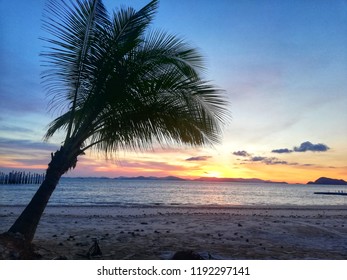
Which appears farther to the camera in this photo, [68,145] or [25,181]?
[25,181]

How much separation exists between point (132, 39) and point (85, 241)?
4.95m

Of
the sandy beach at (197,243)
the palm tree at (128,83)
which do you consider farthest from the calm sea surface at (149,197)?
the palm tree at (128,83)

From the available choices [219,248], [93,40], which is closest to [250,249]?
[219,248]

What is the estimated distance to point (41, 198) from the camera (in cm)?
607

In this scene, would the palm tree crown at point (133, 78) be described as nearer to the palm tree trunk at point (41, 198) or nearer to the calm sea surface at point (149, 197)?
the palm tree trunk at point (41, 198)

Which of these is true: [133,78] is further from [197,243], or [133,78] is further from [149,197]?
[149,197]

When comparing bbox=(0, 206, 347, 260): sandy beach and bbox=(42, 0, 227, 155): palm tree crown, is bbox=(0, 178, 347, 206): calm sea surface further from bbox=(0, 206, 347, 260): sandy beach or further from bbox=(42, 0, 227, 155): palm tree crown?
bbox=(42, 0, 227, 155): palm tree crown

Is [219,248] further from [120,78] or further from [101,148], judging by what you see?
[120,78]

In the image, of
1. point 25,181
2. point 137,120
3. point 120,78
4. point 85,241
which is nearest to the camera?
point 120,78

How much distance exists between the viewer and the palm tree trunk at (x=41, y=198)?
19.7ft

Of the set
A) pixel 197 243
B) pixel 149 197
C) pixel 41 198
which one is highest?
pixel 41 198

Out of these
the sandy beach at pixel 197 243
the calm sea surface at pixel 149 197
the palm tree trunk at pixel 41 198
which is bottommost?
the calm sea surface at pixel 149 197

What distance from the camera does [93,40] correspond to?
645 cm

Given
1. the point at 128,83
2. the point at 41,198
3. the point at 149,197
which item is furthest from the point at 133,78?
the point at 149,197
